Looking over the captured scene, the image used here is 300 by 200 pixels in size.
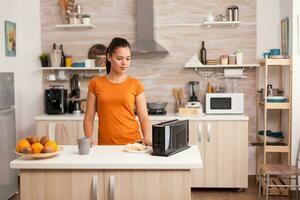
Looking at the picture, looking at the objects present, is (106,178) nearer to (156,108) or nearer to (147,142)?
(147,142)

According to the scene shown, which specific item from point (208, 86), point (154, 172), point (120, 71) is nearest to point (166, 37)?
point (208, 86)

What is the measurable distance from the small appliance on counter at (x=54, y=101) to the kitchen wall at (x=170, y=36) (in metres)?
0.61

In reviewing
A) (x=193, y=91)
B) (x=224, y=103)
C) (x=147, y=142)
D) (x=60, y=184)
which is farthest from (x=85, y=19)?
(x=60, y=184)

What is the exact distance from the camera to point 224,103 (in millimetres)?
4844

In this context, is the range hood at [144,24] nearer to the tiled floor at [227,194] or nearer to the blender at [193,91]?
the blender at [193,91]

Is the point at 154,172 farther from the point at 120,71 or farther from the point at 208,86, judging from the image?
the point at 208,86

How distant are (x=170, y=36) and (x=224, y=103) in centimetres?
109

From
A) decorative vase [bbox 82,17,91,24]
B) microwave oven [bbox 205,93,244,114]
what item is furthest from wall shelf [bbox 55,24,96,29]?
microwave oven [bbox 205,93,244,114]

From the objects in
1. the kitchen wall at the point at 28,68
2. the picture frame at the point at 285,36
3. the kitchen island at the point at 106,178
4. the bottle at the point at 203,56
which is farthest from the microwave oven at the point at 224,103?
the kitchen island at the point at 106,178

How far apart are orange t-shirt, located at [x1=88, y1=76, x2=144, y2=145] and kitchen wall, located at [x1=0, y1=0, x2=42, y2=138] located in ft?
8.36

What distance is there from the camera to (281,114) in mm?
5043

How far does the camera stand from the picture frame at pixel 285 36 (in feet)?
15.3

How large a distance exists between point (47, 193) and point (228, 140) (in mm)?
2658

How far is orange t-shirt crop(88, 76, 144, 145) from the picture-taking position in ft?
9.62
